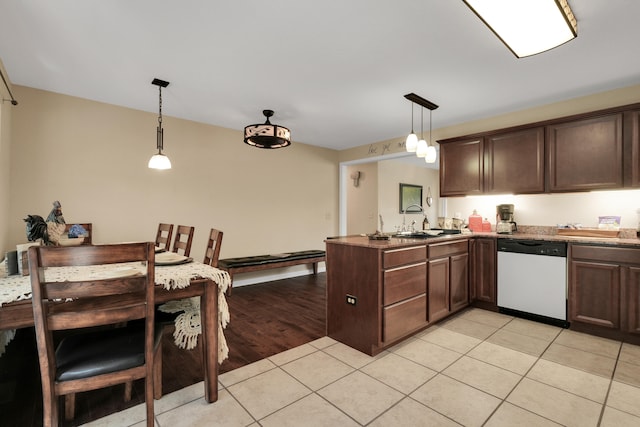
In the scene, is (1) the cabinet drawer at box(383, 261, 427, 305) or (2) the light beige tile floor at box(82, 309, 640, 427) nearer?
(2) the light beige tile floor at box(82, 309, 640, 427)

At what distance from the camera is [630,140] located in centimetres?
275

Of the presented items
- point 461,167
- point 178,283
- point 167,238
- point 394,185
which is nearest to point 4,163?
point 167,238

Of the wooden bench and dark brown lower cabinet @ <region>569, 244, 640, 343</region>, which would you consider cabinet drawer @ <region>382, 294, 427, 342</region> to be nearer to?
dark brown lower cabinet @ <region>569, 244, 640, 343</region>

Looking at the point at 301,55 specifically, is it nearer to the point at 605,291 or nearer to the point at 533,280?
the point at 533,280

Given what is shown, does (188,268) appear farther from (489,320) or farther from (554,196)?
(554,196)

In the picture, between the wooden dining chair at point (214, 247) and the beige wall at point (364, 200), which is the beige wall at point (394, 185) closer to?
the beige wall at point (364, 200)

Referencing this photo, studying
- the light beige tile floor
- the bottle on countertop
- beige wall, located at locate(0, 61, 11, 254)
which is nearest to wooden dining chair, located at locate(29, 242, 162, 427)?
the light beige tile floor

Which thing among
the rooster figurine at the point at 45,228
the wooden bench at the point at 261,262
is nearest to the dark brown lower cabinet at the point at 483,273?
the wooden bench at the point at 261,262

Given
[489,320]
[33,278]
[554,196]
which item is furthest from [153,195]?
[554,196]

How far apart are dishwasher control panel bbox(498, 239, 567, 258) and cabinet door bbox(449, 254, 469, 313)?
0.42m

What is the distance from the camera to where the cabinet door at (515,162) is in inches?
129

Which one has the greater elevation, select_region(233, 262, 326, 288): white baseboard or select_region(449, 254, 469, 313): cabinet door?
select_region(449, 254, 469, 313): cabinet door

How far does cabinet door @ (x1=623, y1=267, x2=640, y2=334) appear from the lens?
2516mm

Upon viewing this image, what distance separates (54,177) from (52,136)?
0.44 m
